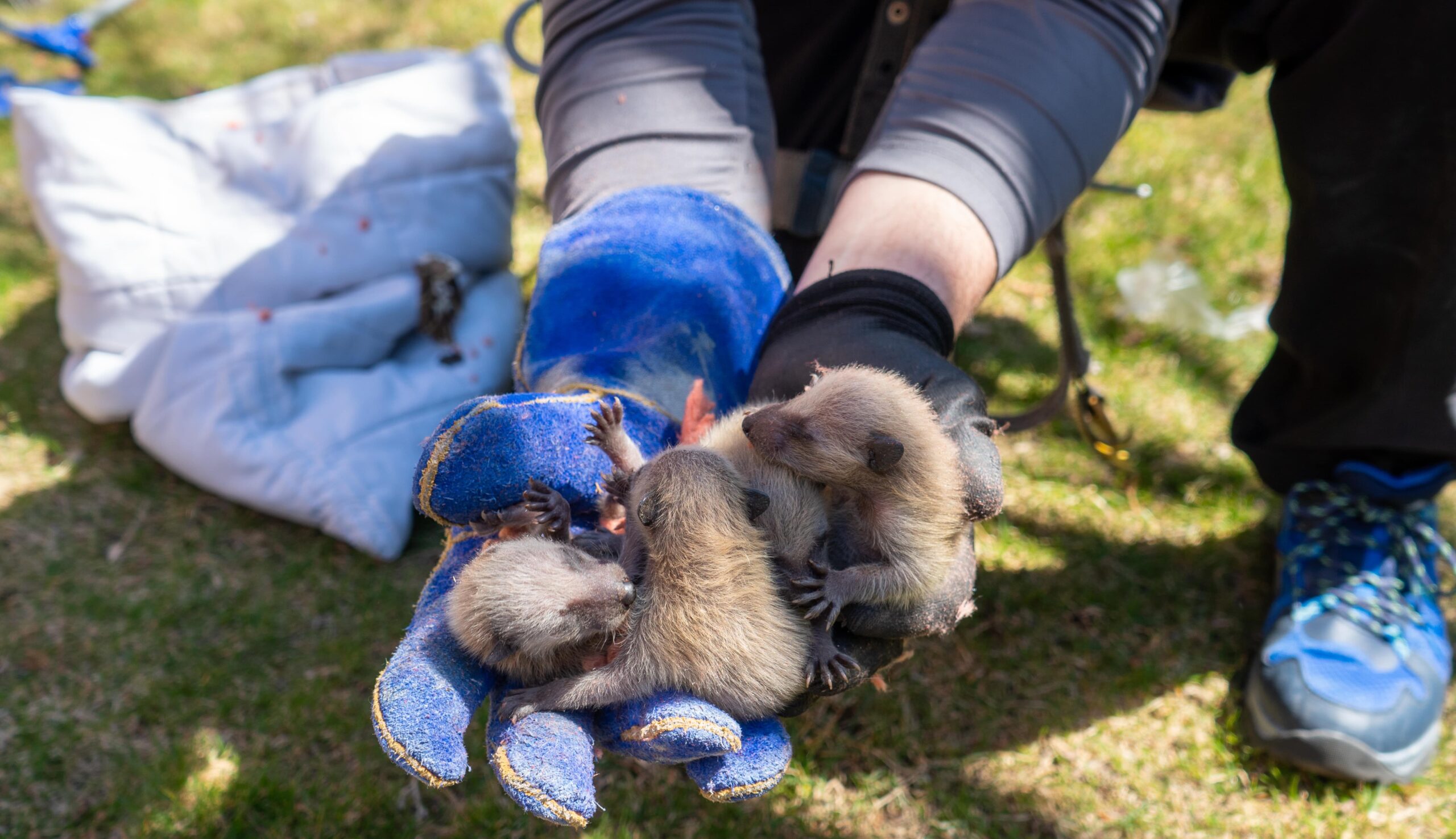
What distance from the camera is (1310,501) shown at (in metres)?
3.15

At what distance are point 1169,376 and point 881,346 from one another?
2758 millimetres

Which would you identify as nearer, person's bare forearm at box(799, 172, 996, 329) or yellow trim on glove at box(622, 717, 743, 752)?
yellow trim on glove at box(622, 717, 743, 752)

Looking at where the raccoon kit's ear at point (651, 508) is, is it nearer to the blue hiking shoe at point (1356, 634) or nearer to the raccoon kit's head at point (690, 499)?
the raccoon kit's head at point (690, 499)

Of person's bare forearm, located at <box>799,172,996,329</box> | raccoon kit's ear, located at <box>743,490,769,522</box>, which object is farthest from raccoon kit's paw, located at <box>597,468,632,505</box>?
person's bare forearm, located at <box>799,172,996,329</box>

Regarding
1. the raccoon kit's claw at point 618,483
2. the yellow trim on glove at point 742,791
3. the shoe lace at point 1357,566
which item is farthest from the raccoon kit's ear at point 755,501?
the shoe lace at point 1357,566

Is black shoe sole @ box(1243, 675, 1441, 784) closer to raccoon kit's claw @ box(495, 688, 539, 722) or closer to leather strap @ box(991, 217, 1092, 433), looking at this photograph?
leather strap @ box(991, 217, 1092, 433)

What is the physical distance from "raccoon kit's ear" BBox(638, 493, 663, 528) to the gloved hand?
0.41 metres

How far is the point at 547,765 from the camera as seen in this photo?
167 cm

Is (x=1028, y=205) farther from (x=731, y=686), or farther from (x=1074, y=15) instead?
(x=731, y=686)

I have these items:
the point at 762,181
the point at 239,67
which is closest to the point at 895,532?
the point at 762,181

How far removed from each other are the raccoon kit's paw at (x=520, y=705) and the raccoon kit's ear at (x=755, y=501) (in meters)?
0.55

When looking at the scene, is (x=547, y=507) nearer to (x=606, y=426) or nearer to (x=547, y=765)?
(x=606, y=426)

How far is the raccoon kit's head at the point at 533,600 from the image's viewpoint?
1.85m

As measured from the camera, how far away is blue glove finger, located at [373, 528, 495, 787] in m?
1.66
